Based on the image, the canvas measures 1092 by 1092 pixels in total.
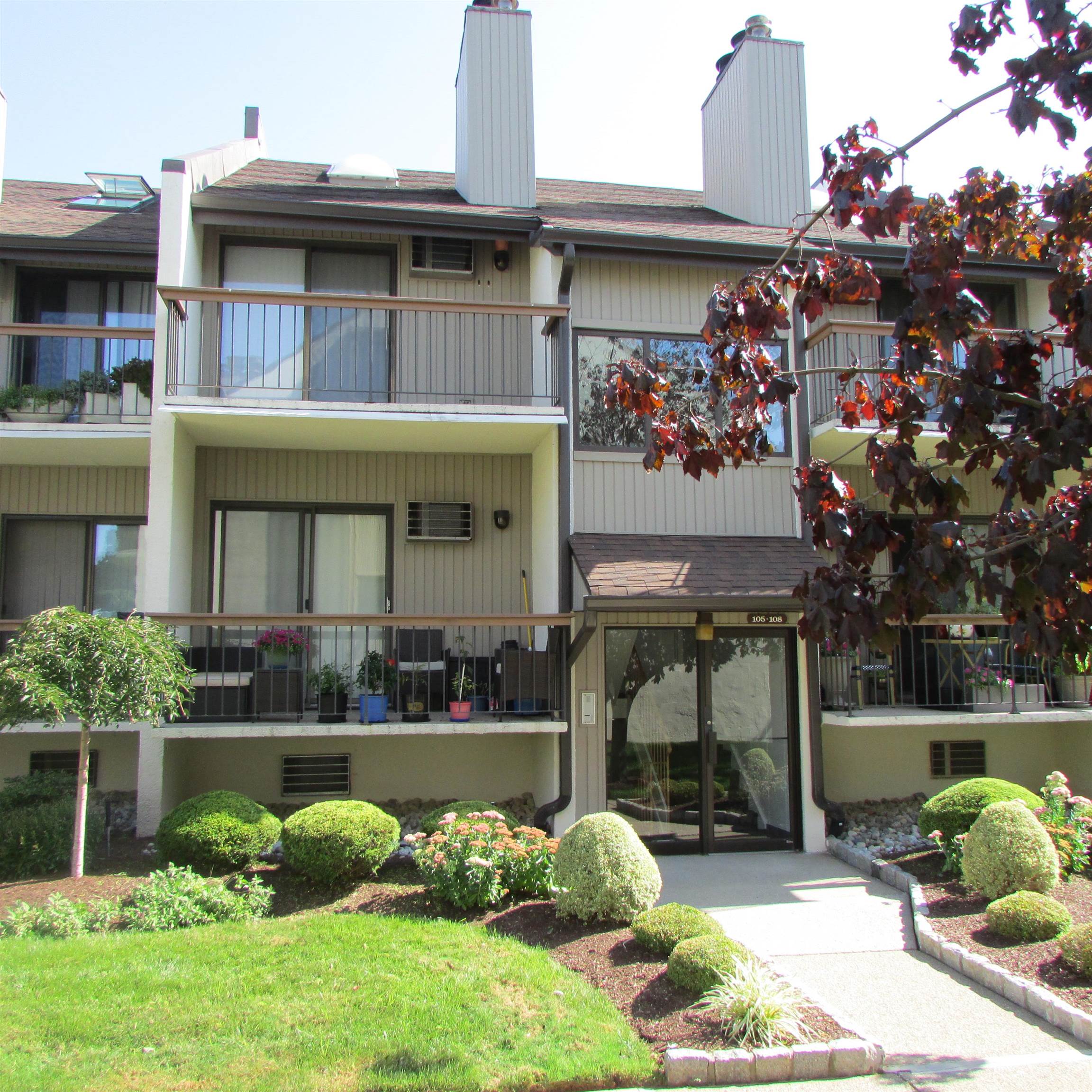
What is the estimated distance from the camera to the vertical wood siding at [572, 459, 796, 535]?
33.6 feet

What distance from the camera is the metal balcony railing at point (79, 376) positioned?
Result: 10555 millimetres

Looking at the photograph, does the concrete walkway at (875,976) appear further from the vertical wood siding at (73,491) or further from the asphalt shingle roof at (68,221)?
the asphalt shingle roof at (68,221)

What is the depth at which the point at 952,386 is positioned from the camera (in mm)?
4590

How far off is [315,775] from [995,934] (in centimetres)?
699

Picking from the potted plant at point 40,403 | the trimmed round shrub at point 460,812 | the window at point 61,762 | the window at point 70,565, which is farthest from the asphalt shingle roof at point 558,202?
the window at point 61,762

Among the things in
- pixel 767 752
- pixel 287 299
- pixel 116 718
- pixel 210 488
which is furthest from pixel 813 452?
pixel 116 718

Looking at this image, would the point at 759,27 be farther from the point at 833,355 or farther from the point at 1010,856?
the point at 1010,856

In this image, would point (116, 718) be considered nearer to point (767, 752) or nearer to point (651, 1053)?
point (651, 1053)

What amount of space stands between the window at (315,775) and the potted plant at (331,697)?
46.6 inches

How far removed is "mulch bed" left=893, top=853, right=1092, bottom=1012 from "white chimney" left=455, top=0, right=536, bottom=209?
937 cm

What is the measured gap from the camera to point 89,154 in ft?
44.9

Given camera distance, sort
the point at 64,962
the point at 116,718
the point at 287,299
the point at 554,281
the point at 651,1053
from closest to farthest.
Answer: the point at 651,1053 < the point at 64,962 < the point at 116,718 < the point at 287,299 < the point at 554,281

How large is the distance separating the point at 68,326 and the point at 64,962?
6.60 metres

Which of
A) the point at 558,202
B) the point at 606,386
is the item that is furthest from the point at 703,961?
the point at 558,202
